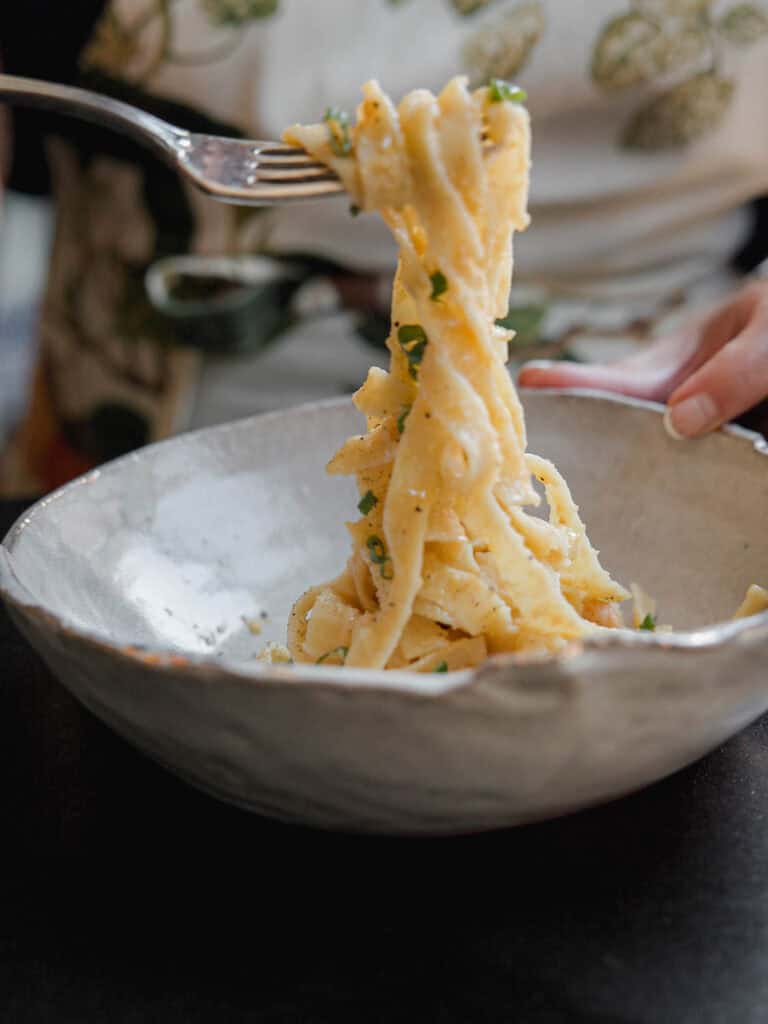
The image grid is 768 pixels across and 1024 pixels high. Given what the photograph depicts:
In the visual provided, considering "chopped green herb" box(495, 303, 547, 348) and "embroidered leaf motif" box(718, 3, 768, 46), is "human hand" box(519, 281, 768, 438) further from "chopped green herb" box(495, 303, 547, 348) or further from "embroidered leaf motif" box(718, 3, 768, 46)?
"embroidered leaf motif" box(718, 3, 768, 46)

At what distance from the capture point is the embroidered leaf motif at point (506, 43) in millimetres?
1814

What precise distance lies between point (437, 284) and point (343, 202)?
2.77 feet

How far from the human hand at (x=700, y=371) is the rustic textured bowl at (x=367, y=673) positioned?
31mm

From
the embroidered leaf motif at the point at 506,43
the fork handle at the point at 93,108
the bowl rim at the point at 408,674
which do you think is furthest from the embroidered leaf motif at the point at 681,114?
the bowl rim at the point at 408,674

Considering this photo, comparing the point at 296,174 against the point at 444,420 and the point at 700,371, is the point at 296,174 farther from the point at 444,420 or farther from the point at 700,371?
the point at 700,371

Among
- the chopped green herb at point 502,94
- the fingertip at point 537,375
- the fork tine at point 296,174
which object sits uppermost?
the chopped green herb at point 502,94

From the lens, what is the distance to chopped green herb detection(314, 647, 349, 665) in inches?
41.4

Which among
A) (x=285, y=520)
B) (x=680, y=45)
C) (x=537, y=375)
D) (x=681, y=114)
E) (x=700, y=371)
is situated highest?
(x=680, y=45)

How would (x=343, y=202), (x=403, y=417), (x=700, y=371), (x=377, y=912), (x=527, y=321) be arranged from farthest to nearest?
(x=527, y=321)
(x=343, y=202)
(x=700, y=371)
(x=403, y=417)
(x=377, y=912)

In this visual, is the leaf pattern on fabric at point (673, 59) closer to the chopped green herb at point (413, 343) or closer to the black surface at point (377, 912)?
the chopped green herb at point (413, 343)

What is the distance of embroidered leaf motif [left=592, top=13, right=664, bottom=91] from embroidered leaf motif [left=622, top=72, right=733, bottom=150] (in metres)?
0.06

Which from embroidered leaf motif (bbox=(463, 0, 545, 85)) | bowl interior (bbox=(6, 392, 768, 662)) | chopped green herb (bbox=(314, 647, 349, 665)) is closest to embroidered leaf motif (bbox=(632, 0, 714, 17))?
embroidered leaf motif (bbox=(463, 0, 545, 85))

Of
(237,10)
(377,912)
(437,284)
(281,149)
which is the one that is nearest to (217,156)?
(281,149)

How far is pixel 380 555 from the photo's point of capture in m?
1.07
